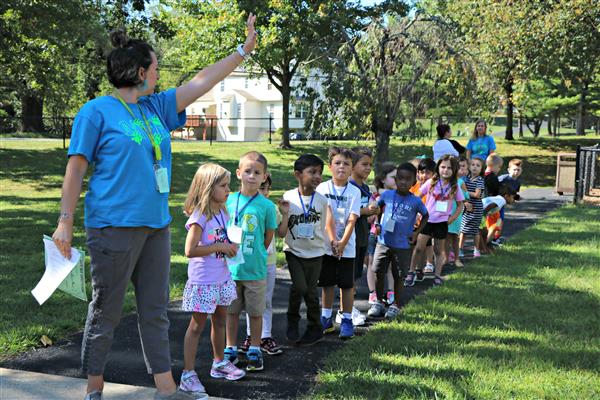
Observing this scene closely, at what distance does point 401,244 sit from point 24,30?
12.9m

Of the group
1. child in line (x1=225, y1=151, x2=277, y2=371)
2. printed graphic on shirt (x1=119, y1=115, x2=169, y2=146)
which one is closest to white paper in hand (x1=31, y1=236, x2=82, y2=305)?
printed graphic on shirt (x1=119, y1=115, x2=169, y2=146)

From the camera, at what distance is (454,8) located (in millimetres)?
22422

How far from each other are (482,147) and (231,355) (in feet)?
26.3

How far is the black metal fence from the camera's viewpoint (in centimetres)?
1499

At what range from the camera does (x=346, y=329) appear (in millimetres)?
5129

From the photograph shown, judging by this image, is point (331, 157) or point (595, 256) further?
point (595, 256)

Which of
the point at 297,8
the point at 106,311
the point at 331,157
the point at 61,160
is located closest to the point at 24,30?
Result: the point at 61,160

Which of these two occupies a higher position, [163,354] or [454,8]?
[454,8]

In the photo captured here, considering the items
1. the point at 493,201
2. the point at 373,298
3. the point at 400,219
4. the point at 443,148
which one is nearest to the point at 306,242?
the point at 400,219

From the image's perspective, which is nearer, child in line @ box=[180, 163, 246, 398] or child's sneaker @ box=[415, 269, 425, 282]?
child in line @ box=[180, 163, 246, 398]

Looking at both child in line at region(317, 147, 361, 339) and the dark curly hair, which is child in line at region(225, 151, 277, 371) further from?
the dark curly hair

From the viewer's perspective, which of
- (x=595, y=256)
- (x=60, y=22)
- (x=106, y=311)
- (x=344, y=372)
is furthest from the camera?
(x=60, y=22)

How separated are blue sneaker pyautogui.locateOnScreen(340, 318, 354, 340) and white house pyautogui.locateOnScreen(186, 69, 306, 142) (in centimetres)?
5037

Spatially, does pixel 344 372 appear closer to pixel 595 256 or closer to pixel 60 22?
pixel 595 256
